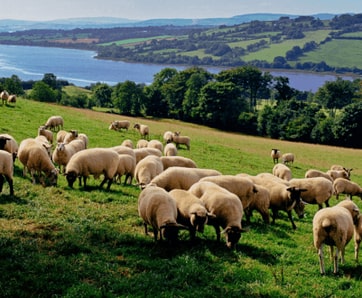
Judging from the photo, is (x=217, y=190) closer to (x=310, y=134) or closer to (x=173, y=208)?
(x=173, y=208)

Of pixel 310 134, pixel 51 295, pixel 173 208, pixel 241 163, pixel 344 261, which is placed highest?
pixel 173 208

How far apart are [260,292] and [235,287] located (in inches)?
22.3

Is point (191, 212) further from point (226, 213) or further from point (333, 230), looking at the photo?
point (333, 230)

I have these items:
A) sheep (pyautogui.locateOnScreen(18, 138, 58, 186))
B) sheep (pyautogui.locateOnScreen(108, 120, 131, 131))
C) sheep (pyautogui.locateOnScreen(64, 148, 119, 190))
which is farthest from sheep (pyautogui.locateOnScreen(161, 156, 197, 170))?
sheep (pyautogui.locateOnScreen(108, 120, 131, 131))

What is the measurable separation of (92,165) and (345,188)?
15.3 meters

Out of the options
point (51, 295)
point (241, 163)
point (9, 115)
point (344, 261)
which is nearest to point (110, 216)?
point (51, 295)

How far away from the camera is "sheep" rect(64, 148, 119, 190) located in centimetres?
1661

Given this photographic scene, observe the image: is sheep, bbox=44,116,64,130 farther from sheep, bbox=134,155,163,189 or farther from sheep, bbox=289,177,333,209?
sheep, bbox=289,177,333,209

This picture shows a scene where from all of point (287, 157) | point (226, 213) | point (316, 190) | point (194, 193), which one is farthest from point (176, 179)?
point (287, 157)

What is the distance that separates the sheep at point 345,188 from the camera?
23830mm

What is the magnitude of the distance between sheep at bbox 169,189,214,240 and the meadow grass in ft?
1.73

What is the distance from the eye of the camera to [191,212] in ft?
36.8

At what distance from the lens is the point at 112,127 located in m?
41.4

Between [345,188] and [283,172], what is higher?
[283,172]
